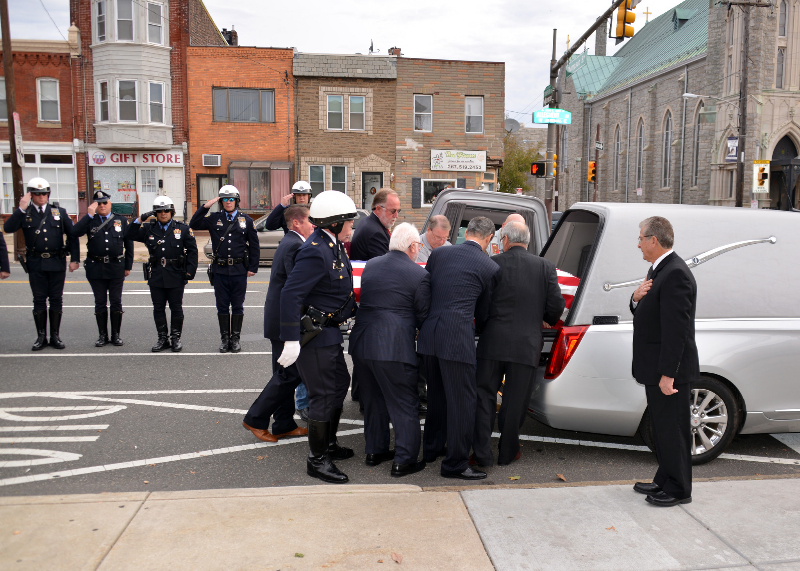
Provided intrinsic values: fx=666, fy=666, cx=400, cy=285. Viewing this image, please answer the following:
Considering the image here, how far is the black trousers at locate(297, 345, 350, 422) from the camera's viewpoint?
4695 mm

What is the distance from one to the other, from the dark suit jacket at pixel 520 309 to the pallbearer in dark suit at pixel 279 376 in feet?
5.31

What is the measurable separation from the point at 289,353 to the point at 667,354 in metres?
2.43

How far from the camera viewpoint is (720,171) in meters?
41.8

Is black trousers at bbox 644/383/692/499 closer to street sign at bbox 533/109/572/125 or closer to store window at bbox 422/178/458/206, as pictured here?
street sign at bbox 533/109/572/125

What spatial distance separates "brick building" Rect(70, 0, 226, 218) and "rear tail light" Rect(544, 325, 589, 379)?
87.6ft

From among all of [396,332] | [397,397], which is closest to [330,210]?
[396,332]

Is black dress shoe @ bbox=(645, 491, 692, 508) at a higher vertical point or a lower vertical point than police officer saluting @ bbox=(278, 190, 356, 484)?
lower

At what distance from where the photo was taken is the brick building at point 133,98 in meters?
28.1

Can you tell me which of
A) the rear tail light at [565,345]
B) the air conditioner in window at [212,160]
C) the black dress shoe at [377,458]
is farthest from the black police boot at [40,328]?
the air conditioner in window at [212,160]

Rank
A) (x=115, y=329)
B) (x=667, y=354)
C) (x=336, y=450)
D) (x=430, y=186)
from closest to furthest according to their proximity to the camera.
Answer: (x=667, y=354) < (x=336, y=450) < (x=115, y=329) < (x=430, y=186)

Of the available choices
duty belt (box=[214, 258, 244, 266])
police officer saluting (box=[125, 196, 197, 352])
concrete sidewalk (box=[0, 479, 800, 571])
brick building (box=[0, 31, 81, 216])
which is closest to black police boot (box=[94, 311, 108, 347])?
police officer saluting (box=[125, 196, 197, 352])

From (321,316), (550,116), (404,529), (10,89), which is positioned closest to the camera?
(404,529)

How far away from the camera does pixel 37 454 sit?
5.28 meters

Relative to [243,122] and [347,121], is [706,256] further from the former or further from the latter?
[243,122]
